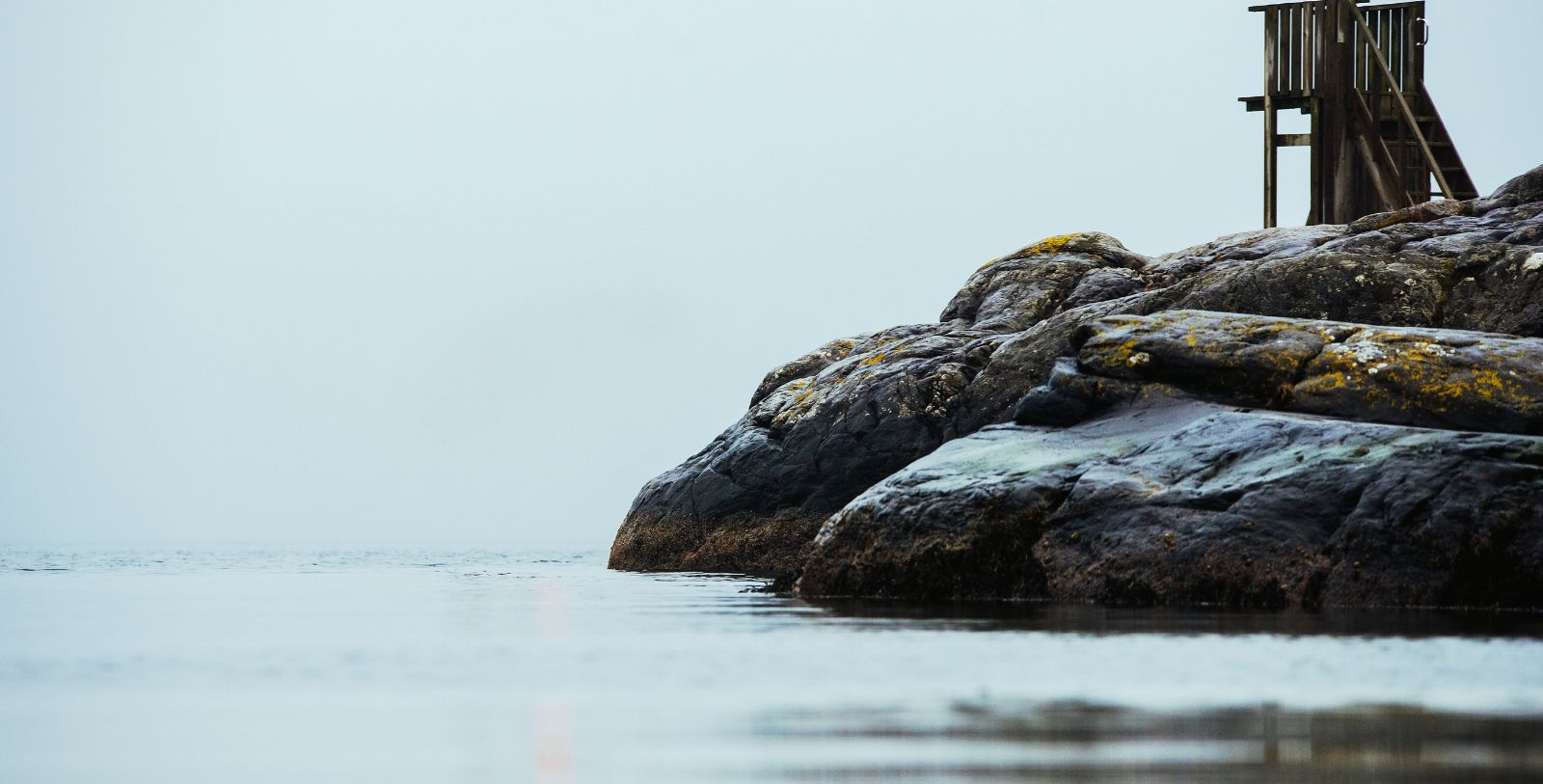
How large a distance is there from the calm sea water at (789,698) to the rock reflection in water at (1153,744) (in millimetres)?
13

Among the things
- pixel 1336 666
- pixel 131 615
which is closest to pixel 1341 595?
pixel 1336 666

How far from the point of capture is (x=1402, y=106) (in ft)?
76.4

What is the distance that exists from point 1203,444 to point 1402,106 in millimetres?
14987

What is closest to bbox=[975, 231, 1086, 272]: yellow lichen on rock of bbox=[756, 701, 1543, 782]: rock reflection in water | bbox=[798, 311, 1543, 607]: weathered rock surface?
bbox=[798, 311, 1543, 607]: weathered rock surface

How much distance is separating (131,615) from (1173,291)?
11.6m

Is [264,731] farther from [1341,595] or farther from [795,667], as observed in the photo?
[1341,595]

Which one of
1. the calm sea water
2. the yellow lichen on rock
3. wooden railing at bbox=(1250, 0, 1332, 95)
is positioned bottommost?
the calm sea water

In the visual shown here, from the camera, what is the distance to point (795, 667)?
5.70 meters

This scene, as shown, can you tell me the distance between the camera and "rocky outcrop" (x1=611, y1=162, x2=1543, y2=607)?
9344 millimetres

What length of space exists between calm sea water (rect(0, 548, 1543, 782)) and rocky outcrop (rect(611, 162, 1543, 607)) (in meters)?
1.05

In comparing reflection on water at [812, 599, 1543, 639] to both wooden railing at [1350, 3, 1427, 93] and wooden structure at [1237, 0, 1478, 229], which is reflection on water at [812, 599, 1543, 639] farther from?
wooden railing at [1350, 3, 1427, 93]

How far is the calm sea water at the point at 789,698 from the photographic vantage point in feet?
11.5

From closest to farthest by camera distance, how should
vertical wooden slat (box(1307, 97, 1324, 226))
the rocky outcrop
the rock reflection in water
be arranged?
1. the rock reflection in water
2. the rocky outcrop
3. vertical wooden slat (box(1307, 97, 1324, 226))

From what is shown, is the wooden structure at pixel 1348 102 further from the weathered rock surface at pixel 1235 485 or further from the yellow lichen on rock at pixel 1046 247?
the weathered rock surface at pixel 1235 485
